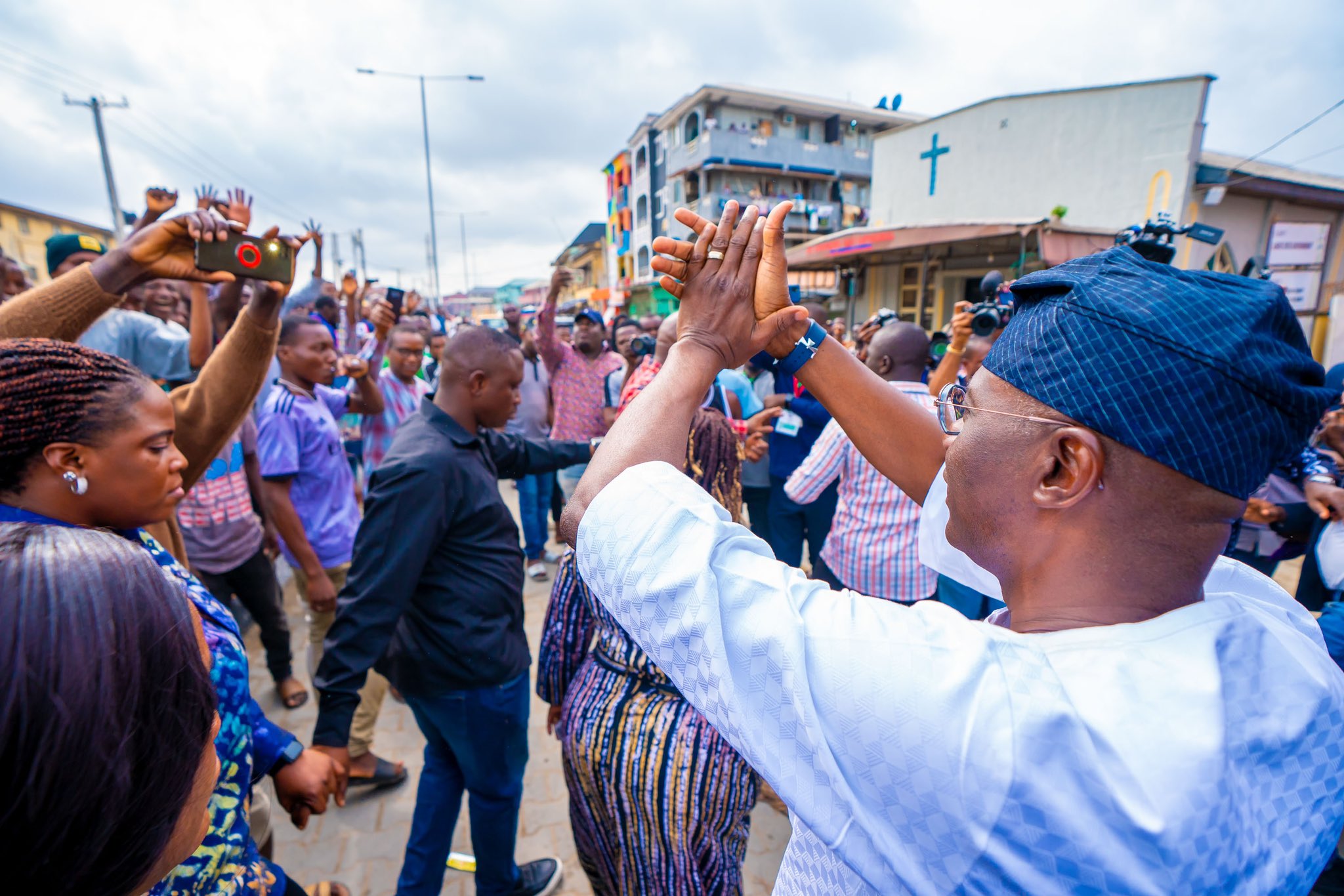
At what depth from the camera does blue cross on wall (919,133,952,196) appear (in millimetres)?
13555

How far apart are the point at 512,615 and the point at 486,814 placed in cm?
72

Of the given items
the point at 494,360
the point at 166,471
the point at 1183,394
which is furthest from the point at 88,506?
the point at 1183,394

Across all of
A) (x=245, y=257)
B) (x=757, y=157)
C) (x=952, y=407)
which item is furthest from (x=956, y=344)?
(x=757, y=157)

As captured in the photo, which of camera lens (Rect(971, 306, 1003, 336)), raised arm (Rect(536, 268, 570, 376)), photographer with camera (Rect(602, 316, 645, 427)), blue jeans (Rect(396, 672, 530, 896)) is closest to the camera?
blue jeans (Rect(396, 672, 530, 896))

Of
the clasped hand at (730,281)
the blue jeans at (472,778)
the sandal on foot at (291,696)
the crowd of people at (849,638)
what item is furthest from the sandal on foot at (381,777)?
the clasped hand at (730,281)

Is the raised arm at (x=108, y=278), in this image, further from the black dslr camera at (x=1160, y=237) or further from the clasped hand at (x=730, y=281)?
the black dslr camera at (x=1160, y=237)

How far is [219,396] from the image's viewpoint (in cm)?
192

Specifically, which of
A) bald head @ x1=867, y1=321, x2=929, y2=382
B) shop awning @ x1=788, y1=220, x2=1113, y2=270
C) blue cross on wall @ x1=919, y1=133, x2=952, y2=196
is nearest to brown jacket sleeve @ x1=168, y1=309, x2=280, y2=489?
bald head @ x1=867, y1=321, x2=929, y2=382

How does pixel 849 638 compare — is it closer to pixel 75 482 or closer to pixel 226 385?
pixel 75 482

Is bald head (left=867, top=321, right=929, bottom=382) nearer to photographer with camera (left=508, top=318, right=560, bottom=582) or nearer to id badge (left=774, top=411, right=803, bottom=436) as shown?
id badge (left=774, top=411, right=803, bottom=436)

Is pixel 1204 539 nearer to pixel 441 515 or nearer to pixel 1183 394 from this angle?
pixel 1183 394

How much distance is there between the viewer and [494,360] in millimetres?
2199

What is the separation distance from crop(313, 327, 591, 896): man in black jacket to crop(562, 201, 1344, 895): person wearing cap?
4.11 ft

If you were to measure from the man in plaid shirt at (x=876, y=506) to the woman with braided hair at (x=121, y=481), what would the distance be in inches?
91.7
